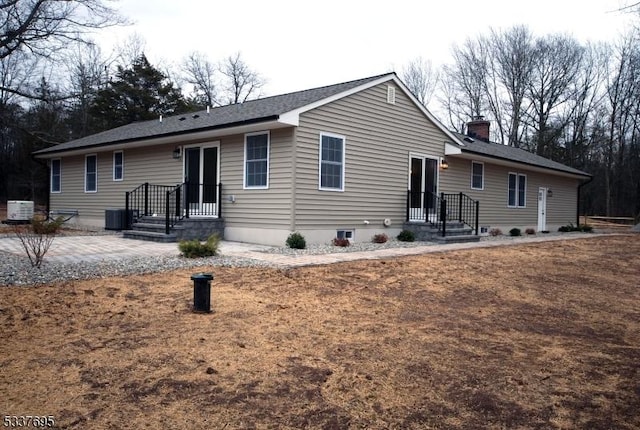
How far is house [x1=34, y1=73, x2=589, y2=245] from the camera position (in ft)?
34.5

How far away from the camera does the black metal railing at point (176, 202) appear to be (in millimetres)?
11392

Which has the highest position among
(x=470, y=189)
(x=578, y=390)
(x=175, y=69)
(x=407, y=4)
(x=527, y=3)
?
(x=175, y=69)

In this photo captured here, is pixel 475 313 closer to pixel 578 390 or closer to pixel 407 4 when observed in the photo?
pixel 578 390

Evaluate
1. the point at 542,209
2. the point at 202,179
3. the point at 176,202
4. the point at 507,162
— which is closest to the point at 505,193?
the point at 507,162

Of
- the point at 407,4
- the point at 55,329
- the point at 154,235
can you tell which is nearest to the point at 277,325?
the point at 55,329

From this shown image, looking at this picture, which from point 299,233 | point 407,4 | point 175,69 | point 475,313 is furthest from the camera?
point 175,69

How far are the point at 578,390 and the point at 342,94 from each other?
918cm

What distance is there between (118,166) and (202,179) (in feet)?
15.4

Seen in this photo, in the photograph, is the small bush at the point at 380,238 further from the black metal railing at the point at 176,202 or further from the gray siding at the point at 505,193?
the black metal railing at the point at 176,202

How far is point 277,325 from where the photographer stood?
4352 millimetres

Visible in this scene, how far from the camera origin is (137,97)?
3231cm

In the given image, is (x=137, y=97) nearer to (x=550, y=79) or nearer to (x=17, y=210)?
(x=17, y=210)

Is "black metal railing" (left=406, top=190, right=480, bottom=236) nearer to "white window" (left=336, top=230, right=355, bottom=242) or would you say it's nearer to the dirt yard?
"white window" (left=336, top=230, right=355, bottom=242)

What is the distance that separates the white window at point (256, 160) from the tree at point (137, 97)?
23882 millimetres
